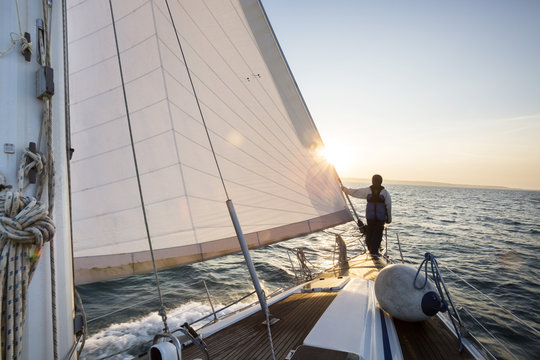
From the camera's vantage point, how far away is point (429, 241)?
567 inches

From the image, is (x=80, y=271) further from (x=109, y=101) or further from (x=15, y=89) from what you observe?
(x=15, y=89)

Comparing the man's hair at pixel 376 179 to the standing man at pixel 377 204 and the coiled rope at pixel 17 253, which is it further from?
the coiled rope at pixel 17 253

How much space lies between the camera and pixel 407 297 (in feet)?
9.20

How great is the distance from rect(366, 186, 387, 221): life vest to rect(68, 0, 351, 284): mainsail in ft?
7.95

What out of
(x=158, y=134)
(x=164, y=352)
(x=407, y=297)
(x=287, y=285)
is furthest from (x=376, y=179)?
(x=164, y=352)

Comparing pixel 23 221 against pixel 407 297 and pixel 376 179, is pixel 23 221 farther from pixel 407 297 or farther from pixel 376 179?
pixel 376 179

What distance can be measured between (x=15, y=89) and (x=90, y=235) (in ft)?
7.16

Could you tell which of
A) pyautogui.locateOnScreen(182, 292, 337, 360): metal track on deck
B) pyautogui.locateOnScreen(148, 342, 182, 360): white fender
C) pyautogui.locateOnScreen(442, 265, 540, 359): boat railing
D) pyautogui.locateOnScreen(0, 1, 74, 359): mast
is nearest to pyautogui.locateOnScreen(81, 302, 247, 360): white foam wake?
pyautogui.locateOnScreen(182, 292, 337, 360): metal track on deck

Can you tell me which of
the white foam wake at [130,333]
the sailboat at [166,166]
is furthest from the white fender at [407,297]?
the white foam wake at [130,333]

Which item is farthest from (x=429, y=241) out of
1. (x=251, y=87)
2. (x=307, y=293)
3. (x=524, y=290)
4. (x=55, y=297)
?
(x=55, y=297)

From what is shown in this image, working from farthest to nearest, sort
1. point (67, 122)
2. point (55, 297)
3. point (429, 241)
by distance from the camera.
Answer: point (429, 241)
point (67, 122)
point (55, 297)

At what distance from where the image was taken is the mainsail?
312 cm

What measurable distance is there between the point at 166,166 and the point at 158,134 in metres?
0.40

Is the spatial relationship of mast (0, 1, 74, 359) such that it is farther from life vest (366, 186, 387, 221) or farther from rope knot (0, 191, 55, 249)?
life vest (366, 186, 387, 221)
